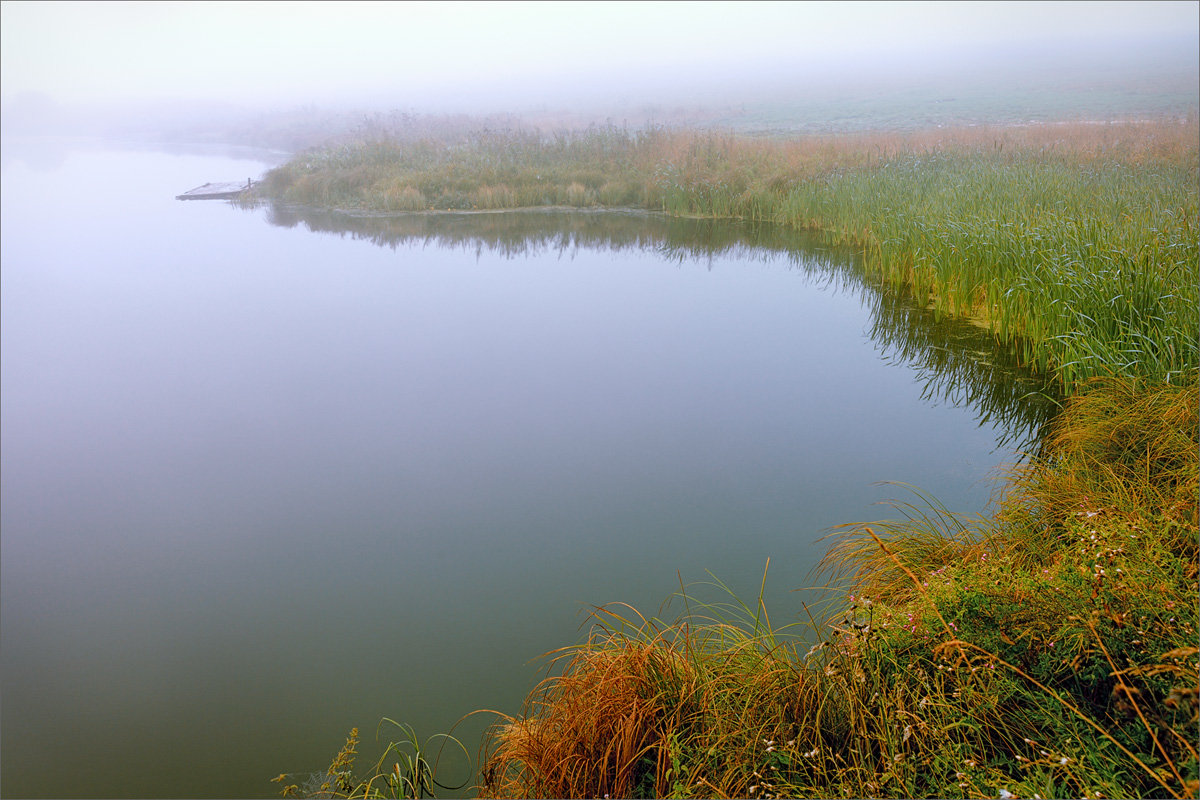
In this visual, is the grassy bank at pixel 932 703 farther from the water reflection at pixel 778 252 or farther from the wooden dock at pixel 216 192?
the wooden dock at pixel 216 192

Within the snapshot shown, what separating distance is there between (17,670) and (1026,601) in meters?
2.58

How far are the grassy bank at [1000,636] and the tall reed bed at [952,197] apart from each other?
0.09 ft

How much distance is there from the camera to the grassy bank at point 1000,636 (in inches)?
50.8

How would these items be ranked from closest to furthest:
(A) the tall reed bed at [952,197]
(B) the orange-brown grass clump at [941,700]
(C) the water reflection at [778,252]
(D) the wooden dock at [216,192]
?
(B) the orange-brown grass clump at [941,700] → (A) the tall reed bed at [952,197] → (C) the water reflection at [778,252] → (D) the wooden dock at [216,192]

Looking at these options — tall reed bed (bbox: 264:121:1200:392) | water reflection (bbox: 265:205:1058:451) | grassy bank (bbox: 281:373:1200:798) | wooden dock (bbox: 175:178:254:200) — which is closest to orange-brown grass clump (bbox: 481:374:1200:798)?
grassy bank (bbox: 281:373:1200:798)

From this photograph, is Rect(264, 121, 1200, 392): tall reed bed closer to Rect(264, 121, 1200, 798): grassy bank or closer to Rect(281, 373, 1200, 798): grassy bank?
Rect(264, 121, 1200, 798): grassy bank

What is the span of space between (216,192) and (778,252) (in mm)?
8301

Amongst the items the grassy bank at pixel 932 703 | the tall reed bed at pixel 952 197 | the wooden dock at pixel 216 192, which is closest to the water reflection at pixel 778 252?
the tall reed bed at pixel 952 197

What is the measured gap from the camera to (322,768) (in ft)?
5.99

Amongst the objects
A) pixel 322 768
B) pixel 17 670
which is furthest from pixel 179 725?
pixel 17 670

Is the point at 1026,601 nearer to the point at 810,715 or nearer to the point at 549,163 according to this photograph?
the point at 810,715

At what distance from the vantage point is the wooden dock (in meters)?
11.0

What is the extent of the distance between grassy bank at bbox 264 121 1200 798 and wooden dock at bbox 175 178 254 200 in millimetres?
9705

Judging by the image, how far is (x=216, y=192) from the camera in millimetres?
11336
